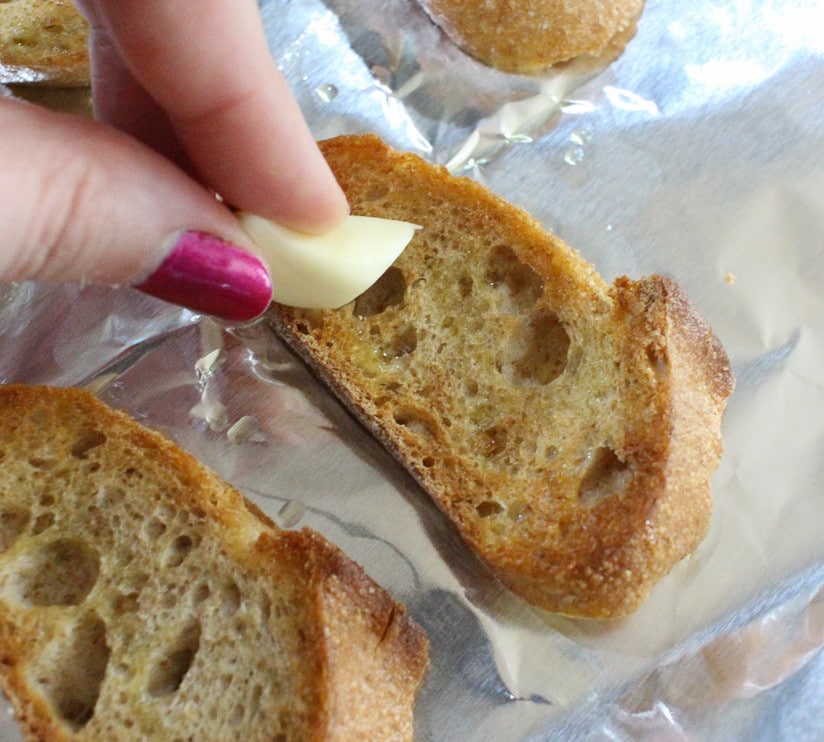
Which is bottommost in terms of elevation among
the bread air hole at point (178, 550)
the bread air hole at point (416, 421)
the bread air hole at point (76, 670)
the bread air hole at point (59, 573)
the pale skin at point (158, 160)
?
the bread air hole at point (76, 670)

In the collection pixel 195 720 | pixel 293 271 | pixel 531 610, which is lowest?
pixel 195 720

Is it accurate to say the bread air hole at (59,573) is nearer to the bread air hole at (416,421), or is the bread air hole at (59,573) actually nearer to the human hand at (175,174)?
the human hand at (175,174)

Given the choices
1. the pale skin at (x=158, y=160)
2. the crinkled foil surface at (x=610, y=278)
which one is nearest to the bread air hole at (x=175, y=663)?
the crinkled foil surface at (x=610, y=278)

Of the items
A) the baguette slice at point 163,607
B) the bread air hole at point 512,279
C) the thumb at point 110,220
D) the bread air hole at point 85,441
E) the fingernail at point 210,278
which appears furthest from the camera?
the bread air hole at point 512,279

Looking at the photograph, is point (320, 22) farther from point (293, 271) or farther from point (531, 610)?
point (531, 610)

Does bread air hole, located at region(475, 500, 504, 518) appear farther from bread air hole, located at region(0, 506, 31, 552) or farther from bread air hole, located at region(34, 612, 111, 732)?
bread air hole, located at region(0, 506, 31, 552)

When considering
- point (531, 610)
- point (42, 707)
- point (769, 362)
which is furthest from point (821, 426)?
point (42, 707)

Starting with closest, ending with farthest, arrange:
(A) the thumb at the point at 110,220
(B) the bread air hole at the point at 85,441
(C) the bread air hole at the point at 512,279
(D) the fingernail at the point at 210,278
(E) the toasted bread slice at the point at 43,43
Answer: (A) the thumb at the point at 110,220, (D) the fingernail at the point at 210,278, (B) the bread air hole at the point at 85,441, (C) the bread air hole at the point at 512,279, (E) the toasted bread slice at the point at 43,43

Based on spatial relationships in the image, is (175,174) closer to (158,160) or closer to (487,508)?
(158,160)
